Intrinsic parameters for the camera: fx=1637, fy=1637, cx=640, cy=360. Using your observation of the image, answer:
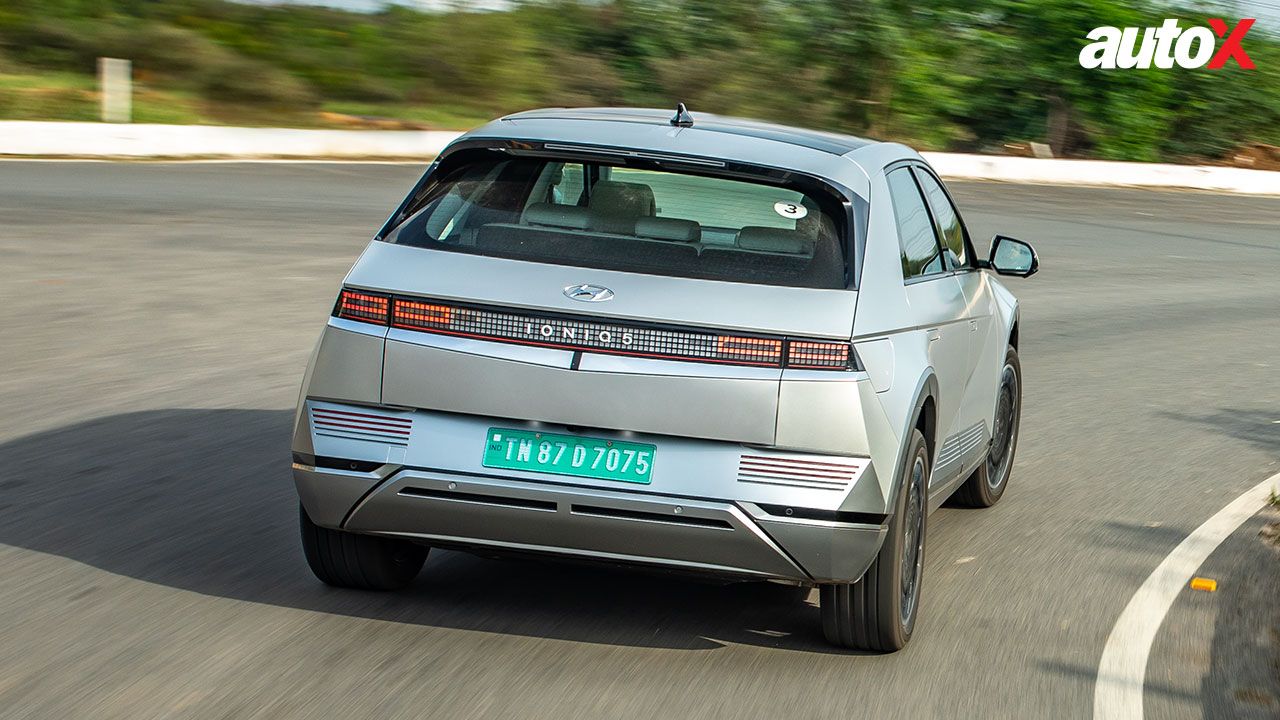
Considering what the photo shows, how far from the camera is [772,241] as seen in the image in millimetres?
4965

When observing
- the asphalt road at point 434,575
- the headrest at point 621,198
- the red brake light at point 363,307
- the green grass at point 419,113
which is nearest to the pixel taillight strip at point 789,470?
the asphalt road at point 434,575

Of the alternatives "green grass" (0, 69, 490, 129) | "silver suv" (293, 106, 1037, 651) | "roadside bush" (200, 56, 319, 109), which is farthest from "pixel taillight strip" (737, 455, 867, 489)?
"roadside bush" (200, 56, 319, 109)

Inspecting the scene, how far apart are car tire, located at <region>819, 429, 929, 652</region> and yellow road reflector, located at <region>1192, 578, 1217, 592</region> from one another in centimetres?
161

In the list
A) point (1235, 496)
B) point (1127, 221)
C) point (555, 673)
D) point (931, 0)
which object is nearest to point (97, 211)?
point (1235, 496)

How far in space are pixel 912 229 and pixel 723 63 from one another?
41.6 meters

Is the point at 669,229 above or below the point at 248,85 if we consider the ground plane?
above

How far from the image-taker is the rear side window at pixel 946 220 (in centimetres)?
644

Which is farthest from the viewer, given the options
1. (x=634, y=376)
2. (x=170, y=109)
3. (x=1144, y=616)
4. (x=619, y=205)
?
(x=170, y=109)

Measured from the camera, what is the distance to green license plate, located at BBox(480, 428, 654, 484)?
462cm

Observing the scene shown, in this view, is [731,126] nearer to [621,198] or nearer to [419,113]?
[621,198]

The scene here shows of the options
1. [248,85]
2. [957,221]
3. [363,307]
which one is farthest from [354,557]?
[248,85]

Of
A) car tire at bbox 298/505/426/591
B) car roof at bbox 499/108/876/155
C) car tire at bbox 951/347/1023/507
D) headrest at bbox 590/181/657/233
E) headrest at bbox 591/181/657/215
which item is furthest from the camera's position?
car tire at bbox 951/347/1023/507

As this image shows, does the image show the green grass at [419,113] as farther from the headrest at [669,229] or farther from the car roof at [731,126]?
the headrest at [669,229]

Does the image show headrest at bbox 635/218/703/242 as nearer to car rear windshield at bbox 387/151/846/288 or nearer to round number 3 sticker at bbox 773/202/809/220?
car rear windshield at bbox 387/151/846/288
